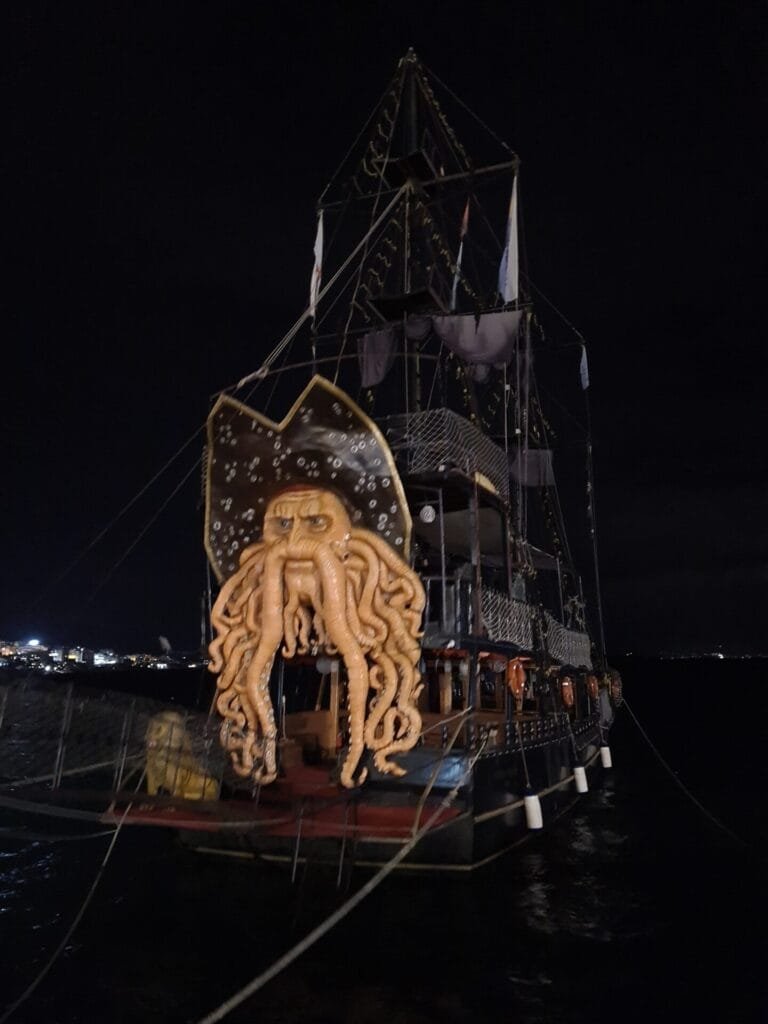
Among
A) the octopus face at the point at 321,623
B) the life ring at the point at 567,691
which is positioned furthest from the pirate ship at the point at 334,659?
the life ring at the point at 567,691

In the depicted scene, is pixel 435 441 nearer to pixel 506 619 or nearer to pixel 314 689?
pixel 506 619

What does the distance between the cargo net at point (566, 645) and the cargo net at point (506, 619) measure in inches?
72.6

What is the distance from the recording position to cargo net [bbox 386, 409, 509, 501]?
14.4 m

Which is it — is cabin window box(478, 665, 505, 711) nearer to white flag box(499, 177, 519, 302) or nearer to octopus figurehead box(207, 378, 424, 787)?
white flag box(499, 177, 519, 302)

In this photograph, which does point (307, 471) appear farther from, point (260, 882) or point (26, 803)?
point (260, 882)

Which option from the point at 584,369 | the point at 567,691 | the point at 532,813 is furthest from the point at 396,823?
the point at 584,369

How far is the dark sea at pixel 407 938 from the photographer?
361 inches

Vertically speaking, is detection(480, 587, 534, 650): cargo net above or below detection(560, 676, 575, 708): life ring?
above

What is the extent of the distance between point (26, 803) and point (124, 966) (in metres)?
3.76

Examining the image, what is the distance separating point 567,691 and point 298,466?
18487 mm

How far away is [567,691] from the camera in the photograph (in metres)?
27.1

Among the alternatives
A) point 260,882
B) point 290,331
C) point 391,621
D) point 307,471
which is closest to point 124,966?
point 260,882

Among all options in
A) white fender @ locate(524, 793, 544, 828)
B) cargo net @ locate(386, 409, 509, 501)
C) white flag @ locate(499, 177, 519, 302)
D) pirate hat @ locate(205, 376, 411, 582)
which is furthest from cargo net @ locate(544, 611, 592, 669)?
pirate hat @ locate(205, 376, 411, 582)

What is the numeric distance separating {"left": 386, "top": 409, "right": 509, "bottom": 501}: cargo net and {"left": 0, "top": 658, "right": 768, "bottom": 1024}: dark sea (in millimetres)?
7277
